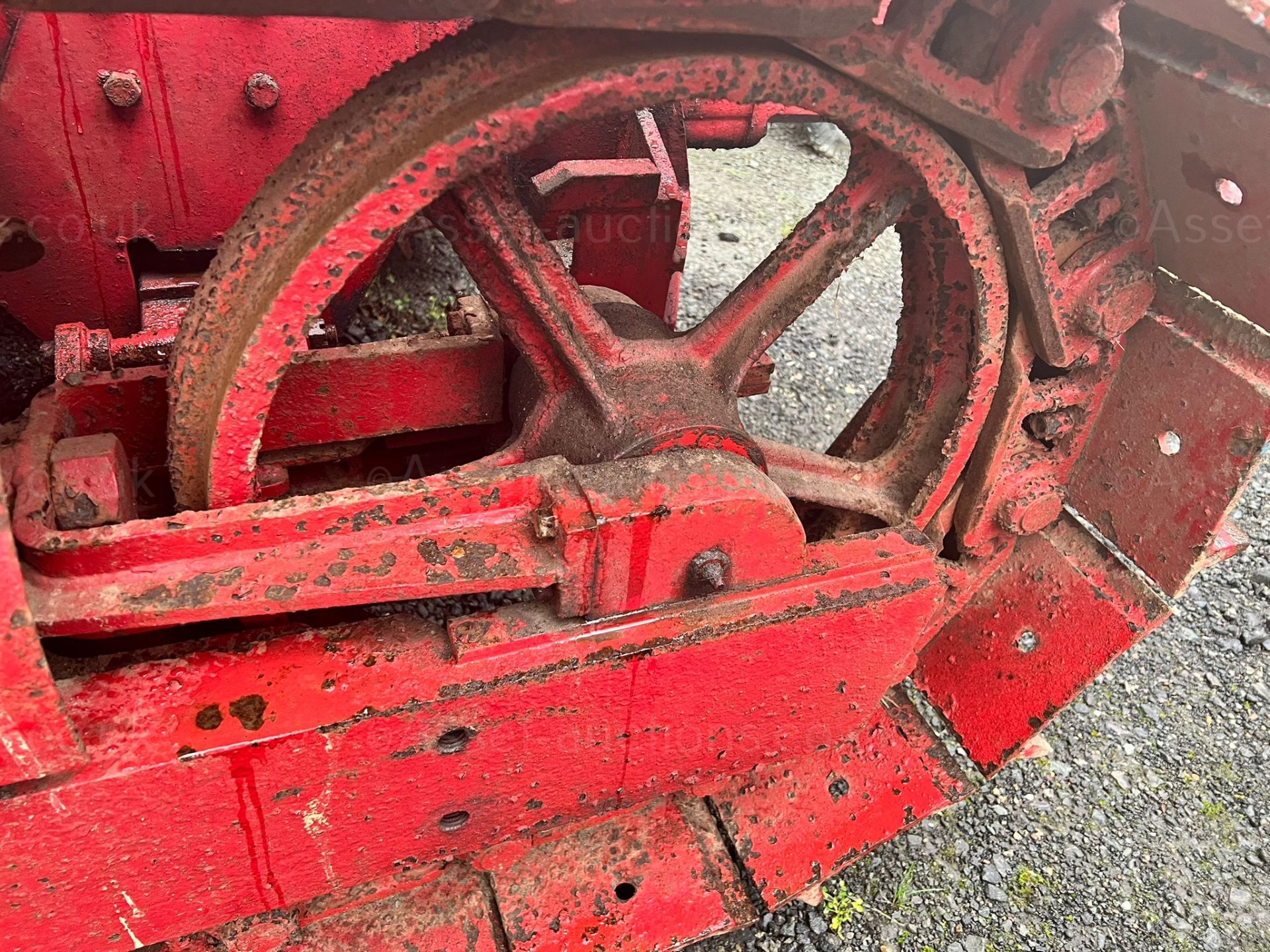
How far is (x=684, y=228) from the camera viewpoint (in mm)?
2781

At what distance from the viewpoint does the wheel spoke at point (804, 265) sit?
173cm

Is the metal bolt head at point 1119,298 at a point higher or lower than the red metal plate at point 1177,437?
higher

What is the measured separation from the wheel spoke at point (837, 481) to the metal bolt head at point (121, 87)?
5.23ft

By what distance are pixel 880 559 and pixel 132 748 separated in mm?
1322

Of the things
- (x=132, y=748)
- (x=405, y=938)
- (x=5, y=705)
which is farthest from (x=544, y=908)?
(x=5, y=705)

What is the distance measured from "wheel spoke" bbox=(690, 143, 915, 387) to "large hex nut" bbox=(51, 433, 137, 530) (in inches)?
40.6

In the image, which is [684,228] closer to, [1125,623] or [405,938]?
[1125,623]

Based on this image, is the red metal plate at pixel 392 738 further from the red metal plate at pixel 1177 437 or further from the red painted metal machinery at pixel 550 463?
the red metal plate at pixel 1177 437

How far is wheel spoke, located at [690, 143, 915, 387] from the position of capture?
1.73 meters

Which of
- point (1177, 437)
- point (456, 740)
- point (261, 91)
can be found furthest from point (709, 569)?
point (261, 91)

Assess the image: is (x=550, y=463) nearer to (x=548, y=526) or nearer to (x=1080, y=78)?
(x=548, y=526)

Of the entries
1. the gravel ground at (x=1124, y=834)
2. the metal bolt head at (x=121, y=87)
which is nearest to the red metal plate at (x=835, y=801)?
the gravel ground at (x=1124, y=834)

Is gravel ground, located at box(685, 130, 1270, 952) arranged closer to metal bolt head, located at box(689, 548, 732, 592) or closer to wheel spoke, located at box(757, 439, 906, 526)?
wheel spoke, located at box(757, 439, 906, 526)

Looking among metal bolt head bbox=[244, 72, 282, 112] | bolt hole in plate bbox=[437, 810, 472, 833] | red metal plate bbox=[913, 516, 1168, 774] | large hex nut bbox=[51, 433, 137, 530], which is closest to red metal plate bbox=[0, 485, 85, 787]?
large hex nut bbox=[51, 433, 137, 530]
